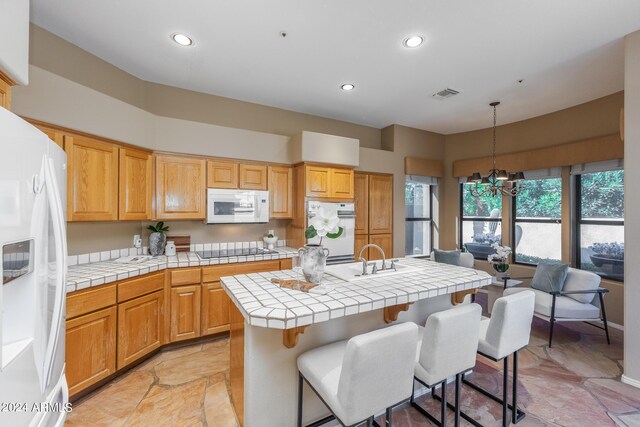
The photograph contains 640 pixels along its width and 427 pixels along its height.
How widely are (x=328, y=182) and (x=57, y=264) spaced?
306cm

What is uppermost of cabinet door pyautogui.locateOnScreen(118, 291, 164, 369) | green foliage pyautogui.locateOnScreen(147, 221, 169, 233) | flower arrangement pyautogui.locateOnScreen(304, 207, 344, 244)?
flower arrangement pyautogui.locateOnScreen(304, 207, 344, 244)

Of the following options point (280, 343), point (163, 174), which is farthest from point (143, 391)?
point (163, 174)

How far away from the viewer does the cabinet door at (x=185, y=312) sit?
290cm

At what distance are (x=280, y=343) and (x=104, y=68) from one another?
3.12 metres

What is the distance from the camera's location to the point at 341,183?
4.04 meters

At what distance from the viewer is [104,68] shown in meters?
2.82

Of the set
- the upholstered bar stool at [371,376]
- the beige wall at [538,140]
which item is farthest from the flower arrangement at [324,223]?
the beige wall at [538,140]

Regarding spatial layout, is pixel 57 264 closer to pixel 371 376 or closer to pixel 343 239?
pixel 371 376

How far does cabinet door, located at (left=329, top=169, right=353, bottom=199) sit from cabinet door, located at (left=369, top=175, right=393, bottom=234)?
0.63 m

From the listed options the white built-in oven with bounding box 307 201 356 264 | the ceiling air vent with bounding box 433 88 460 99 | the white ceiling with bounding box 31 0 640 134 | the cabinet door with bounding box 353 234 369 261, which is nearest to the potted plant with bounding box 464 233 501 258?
the cabinet door with bounding box 353 234 369 261

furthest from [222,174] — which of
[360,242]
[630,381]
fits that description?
[630,381]

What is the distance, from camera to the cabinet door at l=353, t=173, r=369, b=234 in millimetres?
4512

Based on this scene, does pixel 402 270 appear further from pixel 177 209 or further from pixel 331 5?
pixel 177 209

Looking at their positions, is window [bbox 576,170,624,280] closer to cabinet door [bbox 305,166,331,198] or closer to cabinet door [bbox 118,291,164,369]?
cabinet door [bbox 305,166,331,198]
